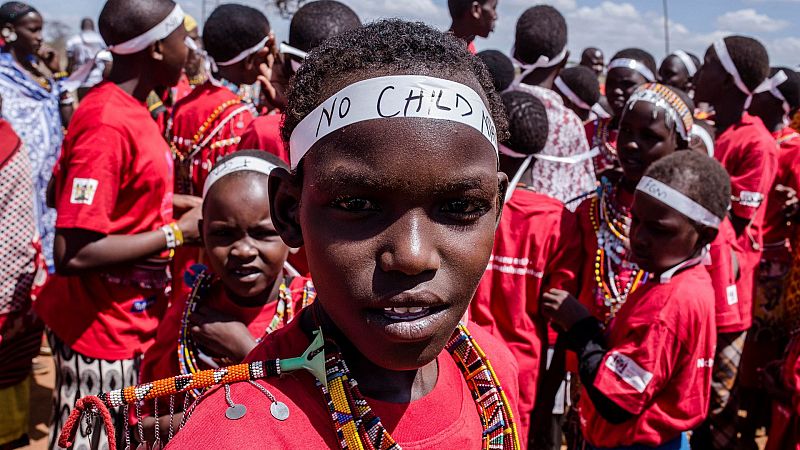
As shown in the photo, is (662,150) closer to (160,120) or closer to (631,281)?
(631,281)

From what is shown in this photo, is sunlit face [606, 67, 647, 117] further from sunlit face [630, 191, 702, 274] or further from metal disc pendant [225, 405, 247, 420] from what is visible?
metal disc pendant [225, 405, 247, 420]

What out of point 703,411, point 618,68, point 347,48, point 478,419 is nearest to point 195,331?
point 478,419

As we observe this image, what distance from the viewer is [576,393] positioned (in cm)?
413

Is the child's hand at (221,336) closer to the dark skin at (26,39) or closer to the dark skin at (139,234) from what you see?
the dark skin at (139,234)

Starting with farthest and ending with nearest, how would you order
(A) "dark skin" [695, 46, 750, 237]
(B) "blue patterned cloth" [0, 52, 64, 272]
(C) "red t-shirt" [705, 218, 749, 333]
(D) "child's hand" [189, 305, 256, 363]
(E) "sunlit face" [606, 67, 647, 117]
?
(E) "sunlit face" [606, 67, 647, 117]
(B) "blue patterned cloth" [0, 52, 64, 272]
(A) "dark skin" [695, 46, 750, 237]
(C) "red t-shirt" [705, 218, 749, 333]
(D) "child's hand" [189, 305, 256, 363]

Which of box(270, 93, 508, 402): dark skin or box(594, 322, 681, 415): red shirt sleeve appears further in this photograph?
box(594, 322, 681, 415): red shirt sleeve

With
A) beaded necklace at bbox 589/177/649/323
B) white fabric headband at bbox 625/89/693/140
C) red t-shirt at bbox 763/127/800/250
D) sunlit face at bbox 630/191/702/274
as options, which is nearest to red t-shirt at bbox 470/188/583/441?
beaded necklace at bbox 589/177/649/323

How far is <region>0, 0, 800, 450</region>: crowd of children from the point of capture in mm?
1217

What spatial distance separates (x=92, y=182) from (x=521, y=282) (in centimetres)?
200

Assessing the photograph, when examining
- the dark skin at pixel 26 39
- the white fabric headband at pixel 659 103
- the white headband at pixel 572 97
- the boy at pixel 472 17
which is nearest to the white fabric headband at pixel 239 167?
the white fabric headband at pixel 659 103

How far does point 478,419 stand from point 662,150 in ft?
8.67

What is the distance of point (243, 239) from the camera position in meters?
2.42

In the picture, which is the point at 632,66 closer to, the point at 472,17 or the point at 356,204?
the point at 472,17

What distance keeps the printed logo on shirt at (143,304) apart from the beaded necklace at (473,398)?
215cm
